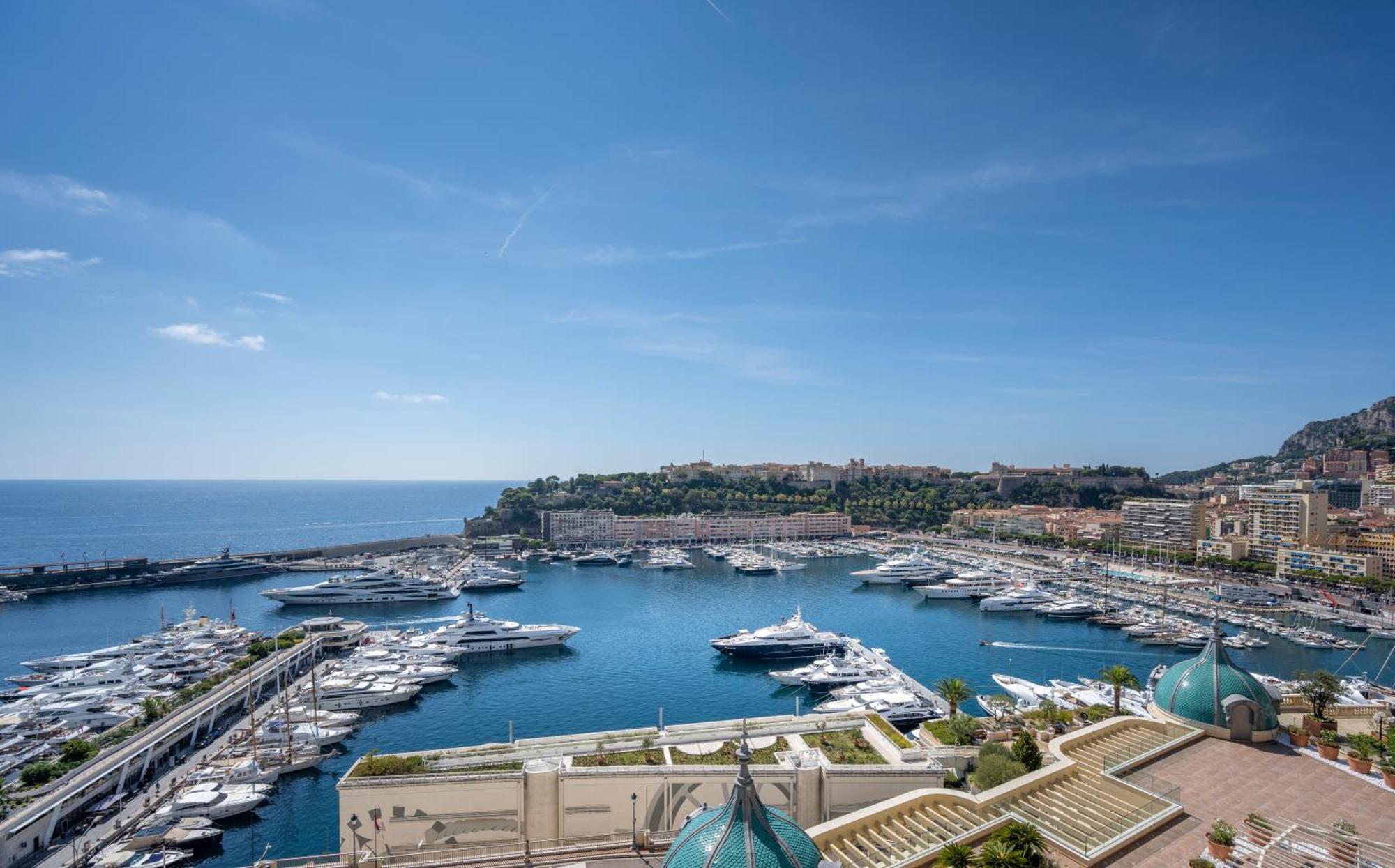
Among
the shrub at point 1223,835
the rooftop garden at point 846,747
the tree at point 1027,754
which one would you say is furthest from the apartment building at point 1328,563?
the shrub at point 1223,835

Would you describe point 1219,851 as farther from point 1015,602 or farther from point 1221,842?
point 1015,602

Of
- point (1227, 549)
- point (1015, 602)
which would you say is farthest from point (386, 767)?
point (1227, 549)

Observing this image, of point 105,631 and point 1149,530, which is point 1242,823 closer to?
point 105,631

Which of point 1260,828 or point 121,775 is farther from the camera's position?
point 121,775

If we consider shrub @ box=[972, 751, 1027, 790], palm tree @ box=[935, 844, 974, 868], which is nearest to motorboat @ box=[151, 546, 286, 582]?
shrub @ box=[972, 751, 1027, 790]

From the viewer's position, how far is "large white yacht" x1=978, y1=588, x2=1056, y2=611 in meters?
48.7

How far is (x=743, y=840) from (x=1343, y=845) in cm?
908

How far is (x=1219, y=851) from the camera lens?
979cm

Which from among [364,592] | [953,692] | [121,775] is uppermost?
[953,692]

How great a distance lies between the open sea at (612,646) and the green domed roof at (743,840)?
15.6 meters

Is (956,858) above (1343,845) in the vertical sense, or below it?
above

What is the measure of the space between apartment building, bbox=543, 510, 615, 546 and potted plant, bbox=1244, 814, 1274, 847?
7812cm

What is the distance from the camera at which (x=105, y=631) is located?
43.4 m

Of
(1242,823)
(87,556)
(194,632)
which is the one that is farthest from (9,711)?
(87,556)
